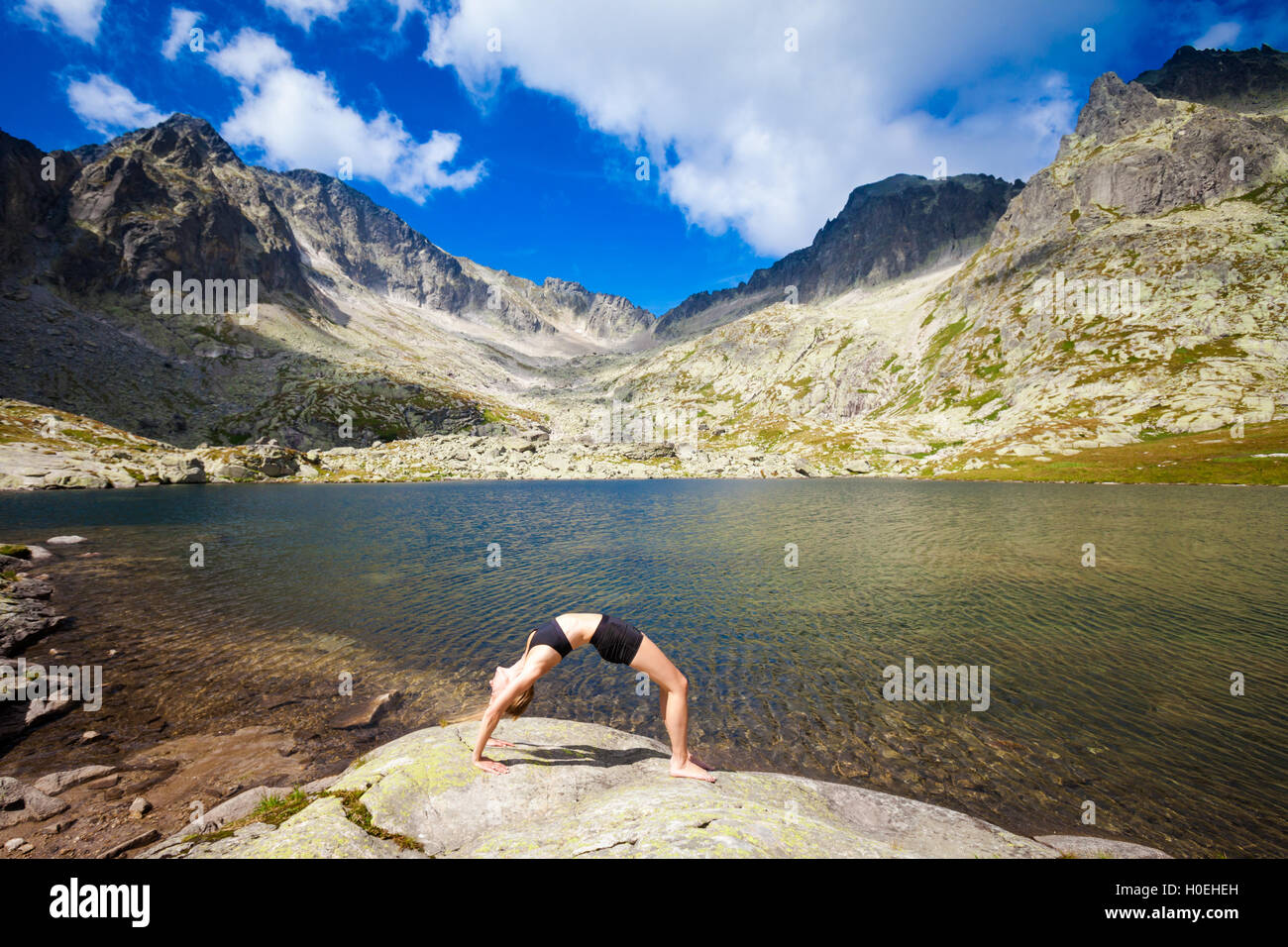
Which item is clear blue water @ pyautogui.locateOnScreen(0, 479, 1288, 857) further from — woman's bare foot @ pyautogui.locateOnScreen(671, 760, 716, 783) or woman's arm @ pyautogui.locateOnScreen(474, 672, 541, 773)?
woman's arm @ pyautogui.locateOnScreen(474, 672, 541, 773)

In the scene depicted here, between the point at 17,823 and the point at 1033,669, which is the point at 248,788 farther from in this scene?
the point at 1033,669

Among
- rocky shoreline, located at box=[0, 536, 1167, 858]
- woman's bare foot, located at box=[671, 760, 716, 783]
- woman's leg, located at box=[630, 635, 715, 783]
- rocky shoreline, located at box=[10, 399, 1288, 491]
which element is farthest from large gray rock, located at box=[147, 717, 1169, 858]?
rocky shoreline, located at box=[10, 399, 1288, 491]

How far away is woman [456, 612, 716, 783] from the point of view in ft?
29.3

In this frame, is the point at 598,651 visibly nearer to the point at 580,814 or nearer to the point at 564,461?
the point at 580,814

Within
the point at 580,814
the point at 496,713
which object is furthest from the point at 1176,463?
the point at 496,713

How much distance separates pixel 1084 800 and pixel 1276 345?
205 meters

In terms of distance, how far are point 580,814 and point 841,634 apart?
19998 millimetres

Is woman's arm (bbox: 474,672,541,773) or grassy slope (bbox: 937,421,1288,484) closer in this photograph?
woman's arm (bbox: 474,672,541,773)

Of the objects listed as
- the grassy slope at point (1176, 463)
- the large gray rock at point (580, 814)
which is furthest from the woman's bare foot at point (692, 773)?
the grassy slope at point (1176, 463)

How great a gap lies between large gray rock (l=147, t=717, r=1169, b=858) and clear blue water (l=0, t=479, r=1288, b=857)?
4.66 meters

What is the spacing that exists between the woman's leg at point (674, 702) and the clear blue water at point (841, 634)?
226 inches

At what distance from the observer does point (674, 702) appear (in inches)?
369

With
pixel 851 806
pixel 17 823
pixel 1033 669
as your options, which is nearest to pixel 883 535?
pixel 1033 669
